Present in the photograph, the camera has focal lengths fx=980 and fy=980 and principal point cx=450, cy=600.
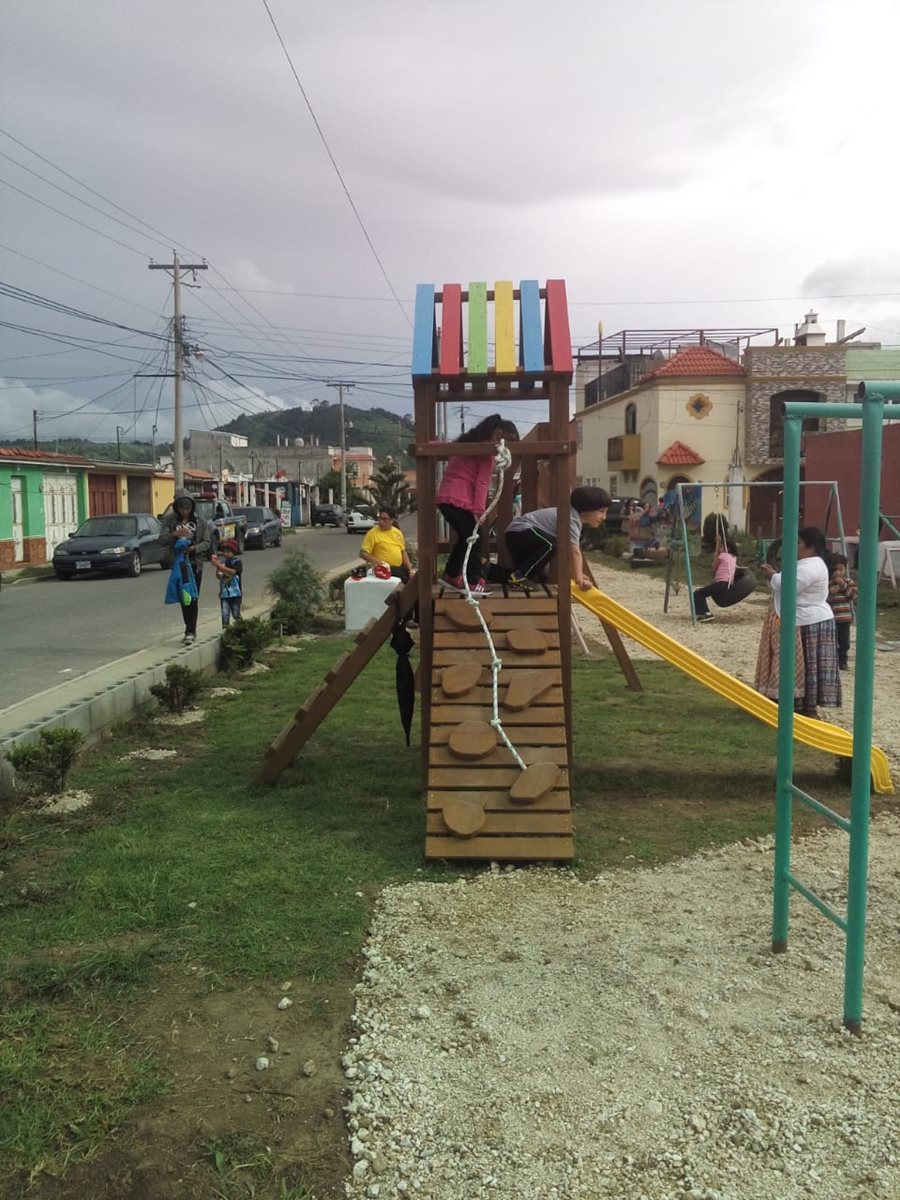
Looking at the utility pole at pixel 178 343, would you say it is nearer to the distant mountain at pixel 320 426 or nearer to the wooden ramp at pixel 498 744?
the wooden ramp at pixel 498 744

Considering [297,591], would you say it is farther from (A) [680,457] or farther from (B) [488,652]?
(A) [680,457]

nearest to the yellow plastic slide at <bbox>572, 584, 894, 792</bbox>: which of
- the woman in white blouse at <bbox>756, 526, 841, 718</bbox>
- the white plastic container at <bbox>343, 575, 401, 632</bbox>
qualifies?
the woman in white blouse at <bbox>756, 526, 841, 718</bbox>

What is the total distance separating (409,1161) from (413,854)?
219cm

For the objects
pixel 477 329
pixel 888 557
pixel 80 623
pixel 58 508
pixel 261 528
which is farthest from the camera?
pixel 261 528

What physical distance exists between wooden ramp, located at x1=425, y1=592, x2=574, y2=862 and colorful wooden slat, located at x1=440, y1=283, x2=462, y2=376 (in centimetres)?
132

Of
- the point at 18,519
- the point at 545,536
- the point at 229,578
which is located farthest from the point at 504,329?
the point at 18,519

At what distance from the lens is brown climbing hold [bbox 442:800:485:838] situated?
4.46 metres

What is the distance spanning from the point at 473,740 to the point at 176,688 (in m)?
3.77

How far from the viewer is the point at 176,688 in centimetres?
774

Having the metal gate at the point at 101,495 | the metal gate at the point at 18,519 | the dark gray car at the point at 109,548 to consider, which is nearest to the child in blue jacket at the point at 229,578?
the dark gray car at the point at 109,548

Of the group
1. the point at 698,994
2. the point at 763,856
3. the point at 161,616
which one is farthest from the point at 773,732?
the point at 161,616

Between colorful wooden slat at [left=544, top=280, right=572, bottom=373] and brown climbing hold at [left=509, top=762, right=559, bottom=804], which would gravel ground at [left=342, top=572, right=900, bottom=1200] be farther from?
colorful wooden slat at [left=544, top=280, right=572, bottom=373]

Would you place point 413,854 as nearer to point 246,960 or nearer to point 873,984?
point 246,960

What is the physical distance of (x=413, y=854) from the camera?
4.66m
